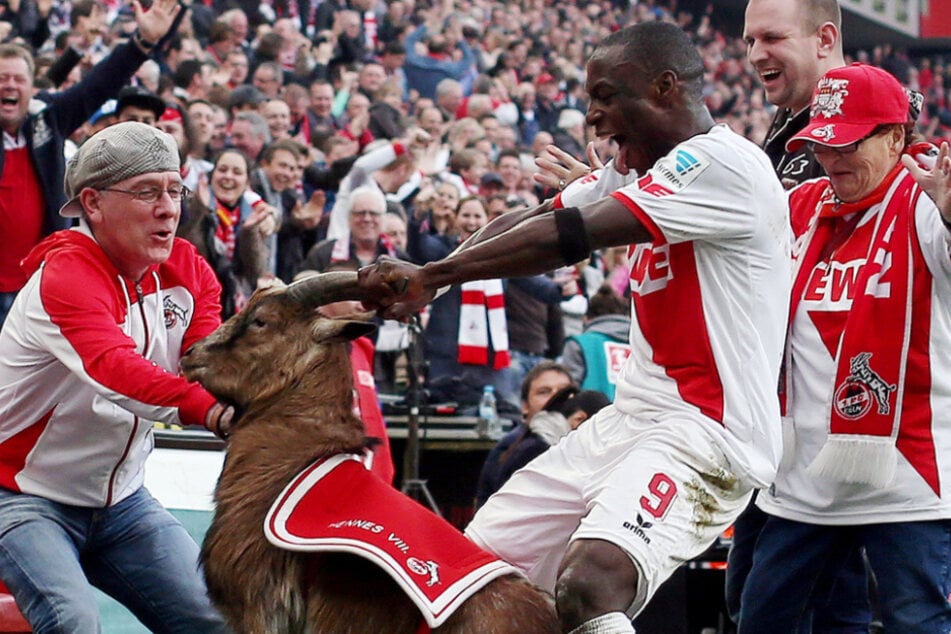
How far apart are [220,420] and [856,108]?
7.87 feet

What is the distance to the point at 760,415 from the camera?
4.12 metres

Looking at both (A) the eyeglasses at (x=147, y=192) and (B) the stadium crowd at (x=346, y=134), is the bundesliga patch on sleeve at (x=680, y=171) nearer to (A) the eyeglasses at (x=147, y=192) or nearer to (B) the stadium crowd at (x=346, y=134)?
(A) the eyeglasses at (x=147, y=192)

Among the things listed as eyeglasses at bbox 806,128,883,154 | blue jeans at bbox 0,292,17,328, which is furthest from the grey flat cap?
blue jeans at bbox 0,292,17,328

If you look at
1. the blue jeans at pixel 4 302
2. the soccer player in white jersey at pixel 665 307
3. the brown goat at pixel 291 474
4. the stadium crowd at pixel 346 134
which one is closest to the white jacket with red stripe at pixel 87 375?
the brown goat at pixel 291 474

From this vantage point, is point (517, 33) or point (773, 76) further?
point (517, 33)

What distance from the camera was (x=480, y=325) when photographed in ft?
35.6

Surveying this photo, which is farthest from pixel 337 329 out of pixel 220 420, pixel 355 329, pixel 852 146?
pixel 852 146

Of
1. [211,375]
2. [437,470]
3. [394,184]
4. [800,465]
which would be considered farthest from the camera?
[394,184]

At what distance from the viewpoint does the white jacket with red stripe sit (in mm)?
4516

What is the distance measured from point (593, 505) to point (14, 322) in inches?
82.0

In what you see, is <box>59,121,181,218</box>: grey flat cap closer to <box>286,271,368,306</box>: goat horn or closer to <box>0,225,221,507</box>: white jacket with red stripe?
<box>0,225,221,507</box>: white jacket with red stripe

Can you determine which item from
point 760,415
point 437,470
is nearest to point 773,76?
point 760,415

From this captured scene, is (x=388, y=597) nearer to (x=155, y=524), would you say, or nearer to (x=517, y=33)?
(x=155, y=524)

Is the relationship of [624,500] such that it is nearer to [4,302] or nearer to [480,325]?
[4,302]
